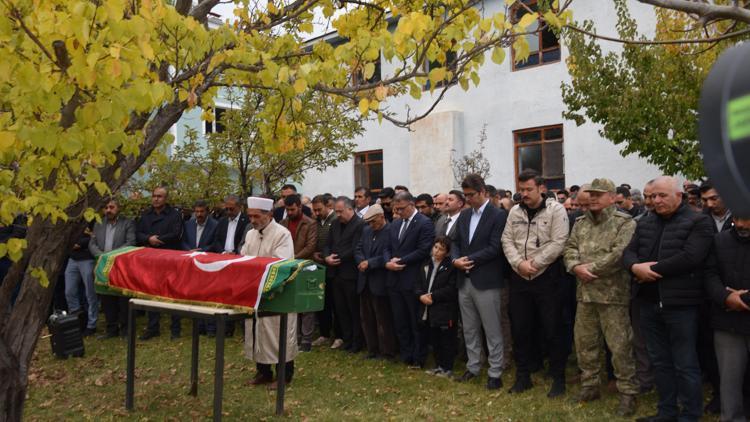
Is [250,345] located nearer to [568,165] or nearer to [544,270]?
[544,270]

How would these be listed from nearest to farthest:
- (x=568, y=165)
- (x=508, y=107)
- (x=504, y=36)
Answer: (x=504, y=36)
(x=568, y=165)
(x=508, y=107)

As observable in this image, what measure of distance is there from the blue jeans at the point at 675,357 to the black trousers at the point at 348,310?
4341 mm

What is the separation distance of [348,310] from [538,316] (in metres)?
3.35

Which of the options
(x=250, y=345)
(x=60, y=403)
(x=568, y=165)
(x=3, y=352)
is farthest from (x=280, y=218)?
(x=568, y=165)

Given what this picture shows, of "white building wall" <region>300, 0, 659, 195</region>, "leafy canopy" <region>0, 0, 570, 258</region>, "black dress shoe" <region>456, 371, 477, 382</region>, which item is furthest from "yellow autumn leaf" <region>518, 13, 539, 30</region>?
"white building wall" <region>300, 0, 659, 195</region>

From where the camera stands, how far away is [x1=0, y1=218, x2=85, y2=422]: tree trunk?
4930 millimetres

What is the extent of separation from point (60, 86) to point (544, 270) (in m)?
4.84

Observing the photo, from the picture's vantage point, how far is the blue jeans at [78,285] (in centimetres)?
1059

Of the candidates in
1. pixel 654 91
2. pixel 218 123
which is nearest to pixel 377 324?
pixel 654 91

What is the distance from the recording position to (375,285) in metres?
8.70

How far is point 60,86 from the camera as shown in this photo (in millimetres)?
3562

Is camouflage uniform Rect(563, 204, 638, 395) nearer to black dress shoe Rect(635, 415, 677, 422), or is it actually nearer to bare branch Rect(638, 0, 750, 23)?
black dress shoe Rect(635, 415, 677, 422)

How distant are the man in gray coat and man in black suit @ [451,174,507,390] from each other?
5.68 m

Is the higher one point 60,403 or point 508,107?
point 508,107
